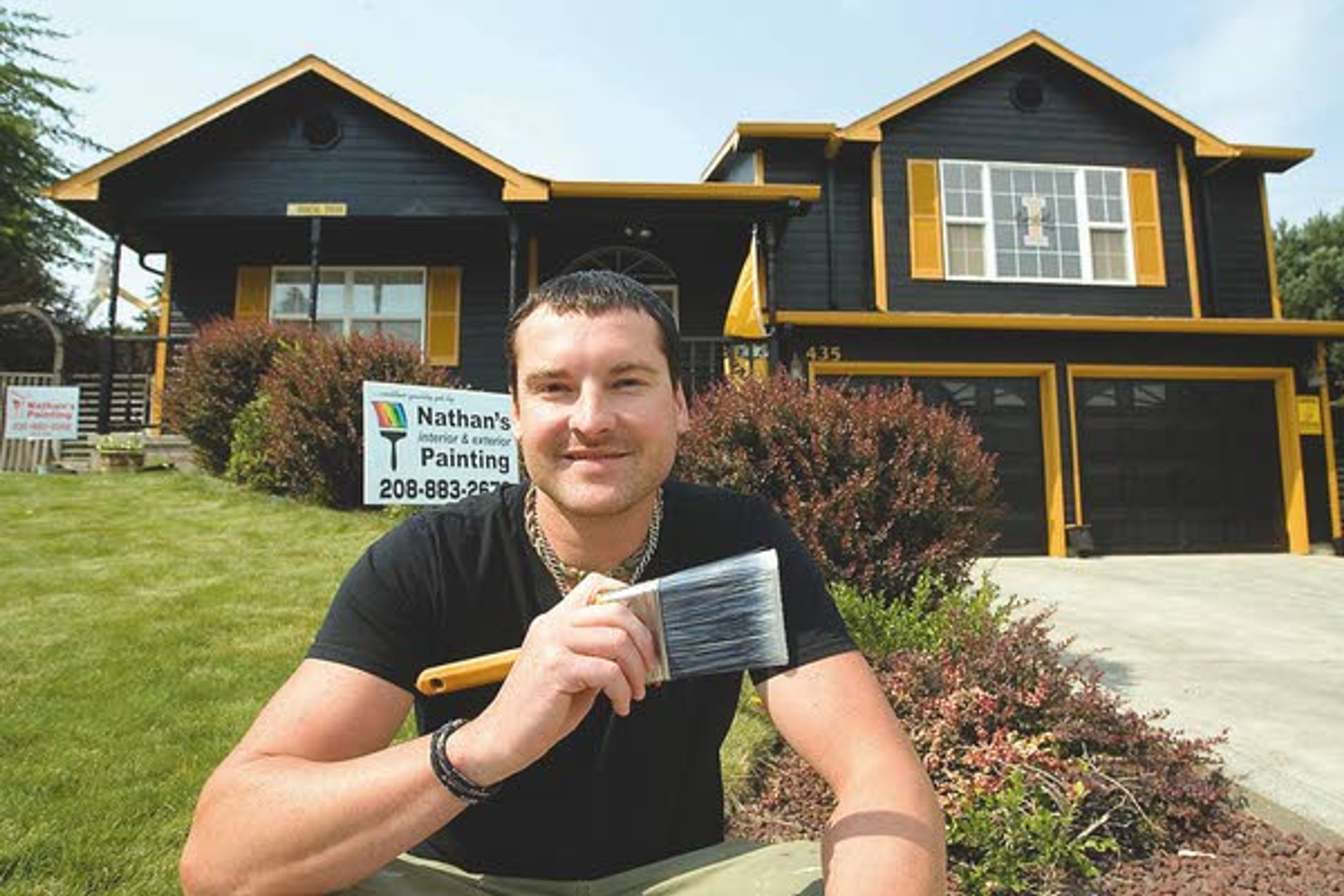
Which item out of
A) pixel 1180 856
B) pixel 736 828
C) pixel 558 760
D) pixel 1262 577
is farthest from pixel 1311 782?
pixel 1262 577

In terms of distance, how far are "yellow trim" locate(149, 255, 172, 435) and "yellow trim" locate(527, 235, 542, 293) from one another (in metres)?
5.64

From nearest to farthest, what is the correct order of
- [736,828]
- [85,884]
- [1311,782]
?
[85,884], [736,828], [1311,782]

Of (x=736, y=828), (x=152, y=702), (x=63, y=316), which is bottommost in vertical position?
(x=736, y=828)

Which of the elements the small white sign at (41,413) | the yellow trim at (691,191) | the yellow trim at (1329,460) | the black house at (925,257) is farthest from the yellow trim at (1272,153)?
the small white sign at (41,413)

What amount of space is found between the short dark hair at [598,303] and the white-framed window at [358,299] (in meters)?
12.6

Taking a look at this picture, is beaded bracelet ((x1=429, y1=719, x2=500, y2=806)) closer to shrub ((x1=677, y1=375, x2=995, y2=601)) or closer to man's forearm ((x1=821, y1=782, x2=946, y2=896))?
man's forearm ((x1=821, y1=782, x2=946, y2=896))

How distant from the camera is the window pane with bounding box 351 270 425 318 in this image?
13.7 m

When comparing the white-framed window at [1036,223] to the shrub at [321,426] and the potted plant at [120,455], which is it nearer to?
the shrub at [321,426]

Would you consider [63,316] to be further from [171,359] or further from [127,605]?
[127,605]

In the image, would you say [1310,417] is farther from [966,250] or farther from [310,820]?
[310,820]

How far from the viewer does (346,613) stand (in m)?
1.55

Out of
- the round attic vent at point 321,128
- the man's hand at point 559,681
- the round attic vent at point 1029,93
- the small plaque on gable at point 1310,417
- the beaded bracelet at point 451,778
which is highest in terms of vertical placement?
the round attic vent at point 1029,93

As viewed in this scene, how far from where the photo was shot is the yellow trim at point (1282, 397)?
11656 millimetres

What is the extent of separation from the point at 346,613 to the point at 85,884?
1.67 m
